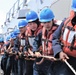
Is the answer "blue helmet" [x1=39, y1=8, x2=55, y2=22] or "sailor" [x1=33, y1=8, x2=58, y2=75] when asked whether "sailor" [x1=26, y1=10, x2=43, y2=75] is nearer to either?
"sailor" [x1=33, y1=8, x2=58, y2=75]

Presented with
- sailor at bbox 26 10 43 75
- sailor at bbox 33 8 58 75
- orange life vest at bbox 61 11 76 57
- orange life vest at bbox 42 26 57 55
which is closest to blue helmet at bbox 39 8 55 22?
sailor at bbox 33 8 58 75

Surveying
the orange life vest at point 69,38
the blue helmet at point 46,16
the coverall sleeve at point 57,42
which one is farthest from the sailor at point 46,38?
the orange life vest at point 69,38

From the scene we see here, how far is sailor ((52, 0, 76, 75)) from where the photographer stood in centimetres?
492

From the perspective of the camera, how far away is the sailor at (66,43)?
16.1 ft

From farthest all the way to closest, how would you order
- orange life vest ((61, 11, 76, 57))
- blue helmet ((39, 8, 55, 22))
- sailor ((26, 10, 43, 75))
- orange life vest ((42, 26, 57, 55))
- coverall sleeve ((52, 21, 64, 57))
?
sailor ((26, 10, 43, 75)) → blue helmet ((39, 8, 55, 22)) → orange life vest ((42, 26, 57, 55)) → coverall sleeve ((52, 21, 64, 57)) → orange life vest ((61, 11, 76, 57))

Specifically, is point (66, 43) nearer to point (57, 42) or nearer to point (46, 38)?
point (57, 42)

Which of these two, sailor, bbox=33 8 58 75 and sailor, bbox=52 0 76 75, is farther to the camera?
sailor, bbox=33 8 58 75

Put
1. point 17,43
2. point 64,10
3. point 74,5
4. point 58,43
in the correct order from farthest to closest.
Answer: point 17,43 < point 64,10 < point 58,43 < point 74,5

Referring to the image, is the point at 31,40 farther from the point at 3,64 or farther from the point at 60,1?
the point at 3,64

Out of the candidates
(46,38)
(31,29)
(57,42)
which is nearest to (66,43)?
(57,42)

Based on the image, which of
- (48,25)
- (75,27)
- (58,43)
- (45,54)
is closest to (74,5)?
(75,27)

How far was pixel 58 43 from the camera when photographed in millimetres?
5199

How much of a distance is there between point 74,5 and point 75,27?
331 millimetres

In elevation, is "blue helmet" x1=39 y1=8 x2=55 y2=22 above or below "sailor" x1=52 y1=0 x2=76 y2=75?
above
